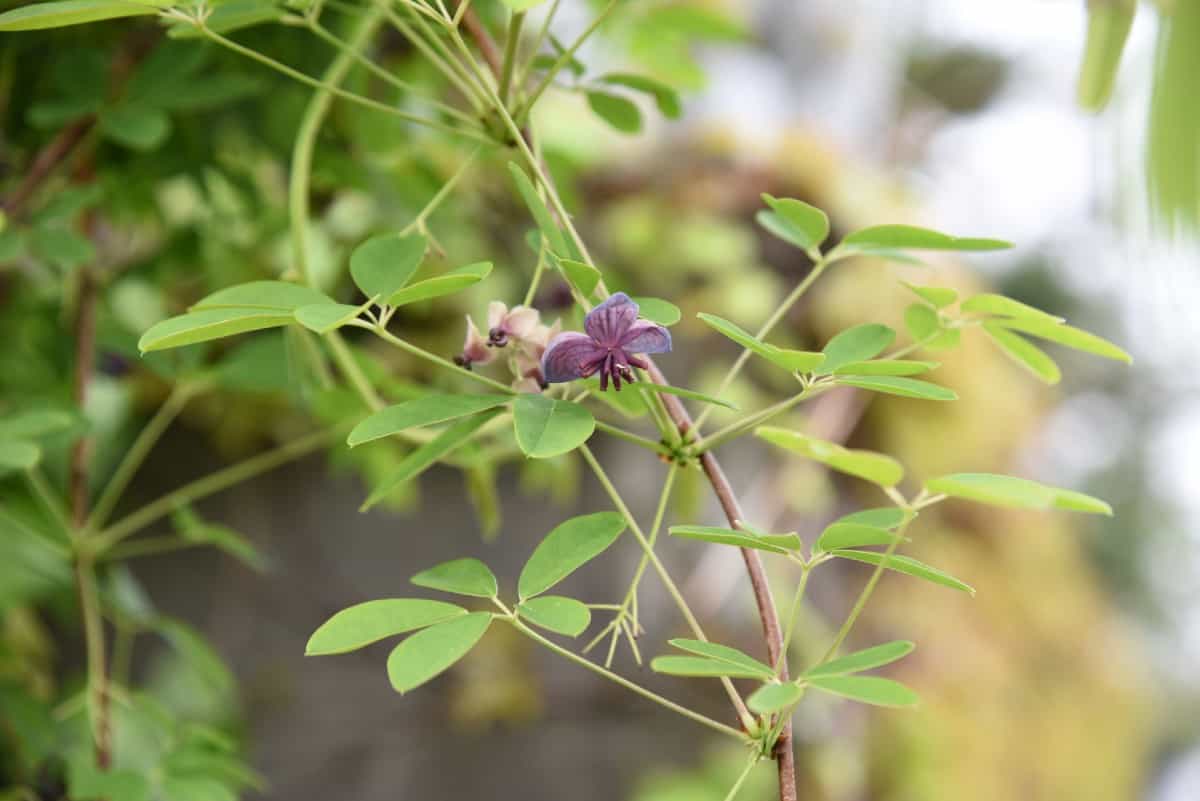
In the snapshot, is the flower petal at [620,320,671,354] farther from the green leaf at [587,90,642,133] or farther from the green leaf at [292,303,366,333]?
the green leaf at [587,90,642,133]

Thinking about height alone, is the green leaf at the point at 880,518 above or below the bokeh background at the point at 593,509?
above

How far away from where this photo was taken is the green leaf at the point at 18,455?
0.39m

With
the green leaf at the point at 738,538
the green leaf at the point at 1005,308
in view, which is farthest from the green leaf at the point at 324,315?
the green leaf at the point at 1005,308

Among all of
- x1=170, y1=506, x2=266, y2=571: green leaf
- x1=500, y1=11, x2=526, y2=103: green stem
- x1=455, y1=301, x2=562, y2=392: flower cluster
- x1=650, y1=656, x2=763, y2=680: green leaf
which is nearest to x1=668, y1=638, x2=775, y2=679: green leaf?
x1=650, y1=656, x2=763, y2=680: green leaf

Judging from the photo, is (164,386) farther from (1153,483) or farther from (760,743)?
(1153,483)

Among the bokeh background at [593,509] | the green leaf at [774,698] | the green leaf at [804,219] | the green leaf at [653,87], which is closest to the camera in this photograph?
the green leaf at [774,698]

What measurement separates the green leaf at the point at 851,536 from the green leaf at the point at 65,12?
268 mm

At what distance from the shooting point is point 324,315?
292 mm

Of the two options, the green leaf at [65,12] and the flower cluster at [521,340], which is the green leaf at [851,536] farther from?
the green leaf at [65,12]

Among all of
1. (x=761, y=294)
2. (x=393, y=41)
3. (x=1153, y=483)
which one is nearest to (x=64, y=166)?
(x=393, y=41)

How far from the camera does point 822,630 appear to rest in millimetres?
1511

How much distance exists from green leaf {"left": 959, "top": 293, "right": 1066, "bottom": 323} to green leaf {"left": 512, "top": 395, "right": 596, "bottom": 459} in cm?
15

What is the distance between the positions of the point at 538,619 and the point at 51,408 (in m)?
0.37

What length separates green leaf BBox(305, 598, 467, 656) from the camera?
276 mm
